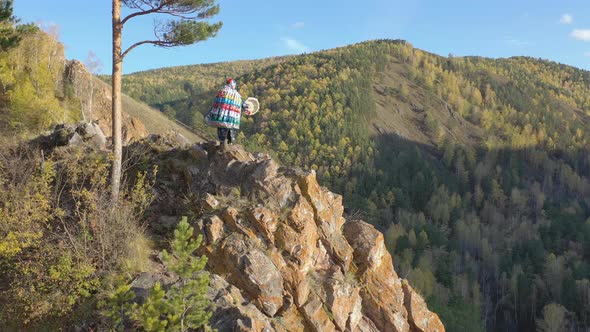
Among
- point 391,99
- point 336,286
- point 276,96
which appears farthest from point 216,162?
point 391,99

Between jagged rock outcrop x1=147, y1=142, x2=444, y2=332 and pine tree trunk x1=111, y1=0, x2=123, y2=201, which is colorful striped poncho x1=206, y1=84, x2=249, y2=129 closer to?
jagged rock outcrop x1=147, y1=142, x2=444, y2=332

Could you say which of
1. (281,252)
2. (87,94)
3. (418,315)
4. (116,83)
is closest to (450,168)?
(87,94)

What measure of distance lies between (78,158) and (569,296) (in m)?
79.4

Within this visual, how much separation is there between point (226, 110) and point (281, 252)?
195 inches

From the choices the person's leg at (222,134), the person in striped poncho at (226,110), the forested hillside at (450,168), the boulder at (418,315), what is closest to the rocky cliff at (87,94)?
the person's leg at (222,134)

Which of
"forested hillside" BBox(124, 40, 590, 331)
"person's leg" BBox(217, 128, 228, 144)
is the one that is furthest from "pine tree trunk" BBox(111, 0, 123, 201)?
"forested hillside" BBox(124, 40, 590, 331)

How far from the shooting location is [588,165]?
146625 millimetres

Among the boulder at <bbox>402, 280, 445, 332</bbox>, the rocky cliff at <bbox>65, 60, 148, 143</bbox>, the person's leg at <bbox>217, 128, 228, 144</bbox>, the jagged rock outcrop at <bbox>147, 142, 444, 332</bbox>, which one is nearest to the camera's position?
the jagged rock outcrop at <bbox>147, 142, 444, 332</bbox>

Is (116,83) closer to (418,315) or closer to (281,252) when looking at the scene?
(281,252)

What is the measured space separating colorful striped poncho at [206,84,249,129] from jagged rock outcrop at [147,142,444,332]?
0.75 meters

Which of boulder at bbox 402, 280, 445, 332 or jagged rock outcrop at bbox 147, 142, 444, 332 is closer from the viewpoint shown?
jagged rock outcrop at bbox 147, 142, 444, 332

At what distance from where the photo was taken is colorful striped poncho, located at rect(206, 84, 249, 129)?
12945 millimetres

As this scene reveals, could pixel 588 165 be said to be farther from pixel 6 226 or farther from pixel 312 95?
pixel 6 226

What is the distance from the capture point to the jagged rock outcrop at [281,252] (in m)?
9.17
